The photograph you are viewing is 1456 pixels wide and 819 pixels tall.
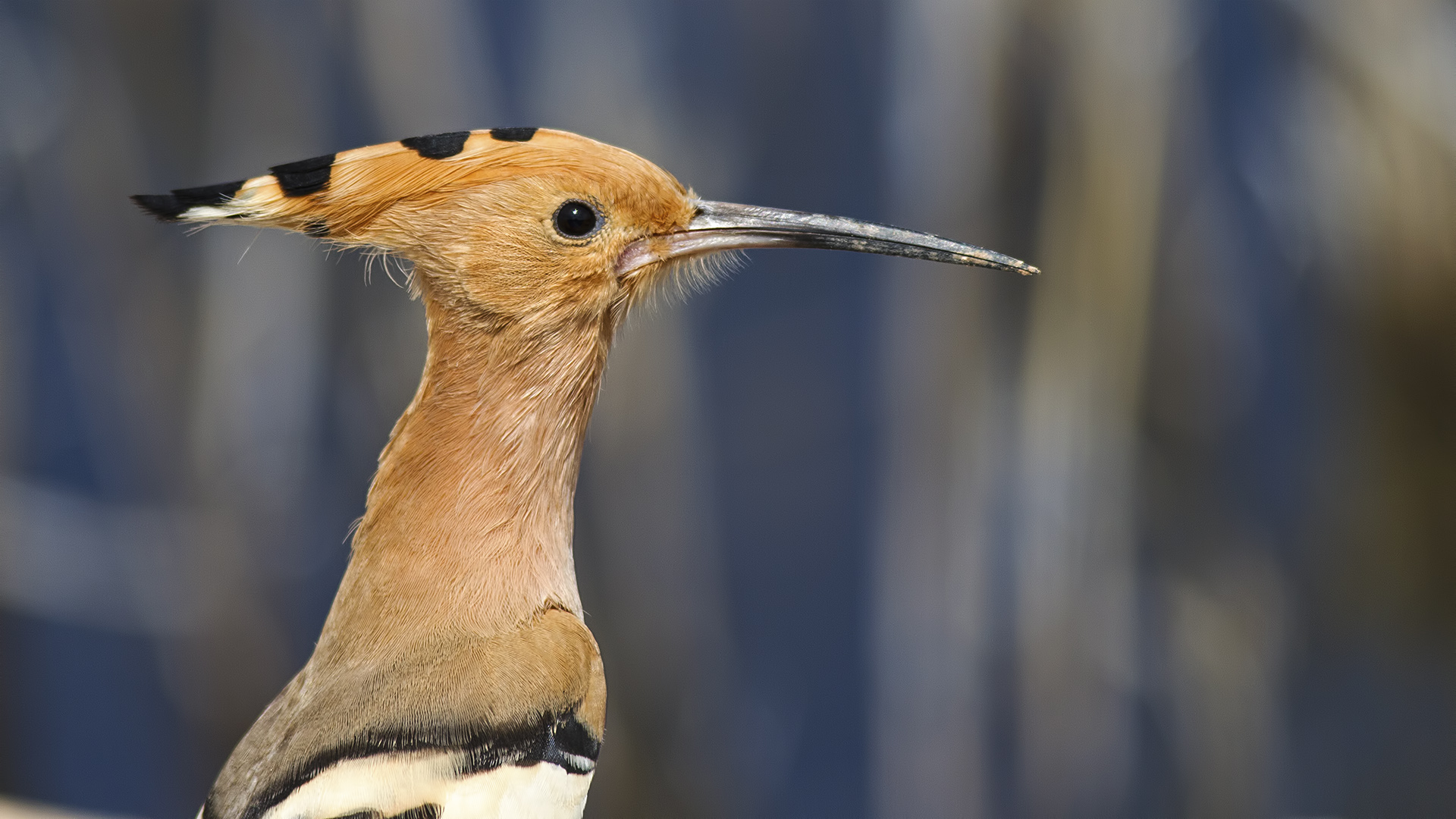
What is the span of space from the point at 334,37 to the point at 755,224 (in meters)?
1.49

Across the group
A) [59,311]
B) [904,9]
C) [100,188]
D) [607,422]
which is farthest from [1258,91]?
[59,311]

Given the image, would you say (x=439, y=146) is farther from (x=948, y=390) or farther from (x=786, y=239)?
(x=948, y=390)

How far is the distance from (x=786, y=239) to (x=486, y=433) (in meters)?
0.31

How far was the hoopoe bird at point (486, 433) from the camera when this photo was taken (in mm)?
931

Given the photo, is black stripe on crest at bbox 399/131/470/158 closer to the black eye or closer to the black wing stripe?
the black eye

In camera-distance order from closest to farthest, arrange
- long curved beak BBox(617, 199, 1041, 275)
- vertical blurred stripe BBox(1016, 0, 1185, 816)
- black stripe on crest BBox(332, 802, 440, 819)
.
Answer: black stripe on crest BBox(332, 802, 440, 819), long curved beak BBox(617, 199, 1041, 275), vertical blurred stripe BBox(1016, 0, 1185, 816)

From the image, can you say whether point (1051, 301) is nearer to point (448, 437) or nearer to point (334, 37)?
point (448, 437)

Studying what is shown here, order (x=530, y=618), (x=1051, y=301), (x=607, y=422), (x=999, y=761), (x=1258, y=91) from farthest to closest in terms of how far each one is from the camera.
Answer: (x=999, y=761) < (x=1258, y=91) < (x=607, y=422) < (x=1051, y=301) < (x=530, y=618)

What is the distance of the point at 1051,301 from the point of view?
1.92 meters

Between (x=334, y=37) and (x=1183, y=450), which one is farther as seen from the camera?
(x=334, y=37)

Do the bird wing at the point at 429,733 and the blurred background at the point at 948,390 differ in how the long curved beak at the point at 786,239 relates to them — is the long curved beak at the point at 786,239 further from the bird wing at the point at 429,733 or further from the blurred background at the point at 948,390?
the blurred background at the point at 948,390

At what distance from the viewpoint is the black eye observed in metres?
1.04

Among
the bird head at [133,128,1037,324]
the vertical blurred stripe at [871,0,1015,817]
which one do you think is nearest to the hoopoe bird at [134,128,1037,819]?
the bird head at [133,128,1037,324]

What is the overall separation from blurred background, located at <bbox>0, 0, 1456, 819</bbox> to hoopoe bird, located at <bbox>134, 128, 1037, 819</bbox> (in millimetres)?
545
